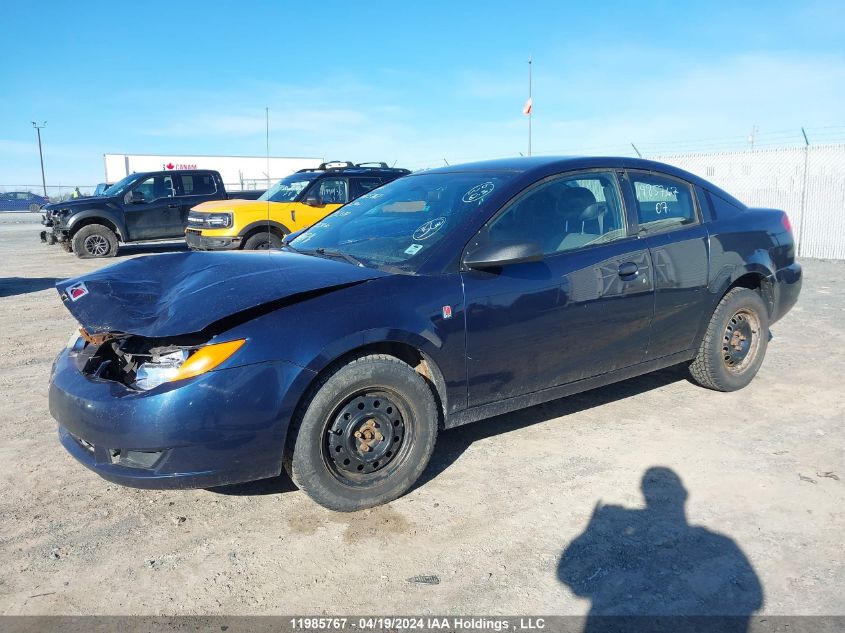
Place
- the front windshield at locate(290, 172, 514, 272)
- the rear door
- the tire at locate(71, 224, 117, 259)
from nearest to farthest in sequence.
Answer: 1. the front windshield at locate(290, 172, 514, 272)
2. the rear door
3. the tire at locate(71, 224, 117, 259)

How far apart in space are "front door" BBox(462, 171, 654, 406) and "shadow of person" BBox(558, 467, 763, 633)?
0.85m

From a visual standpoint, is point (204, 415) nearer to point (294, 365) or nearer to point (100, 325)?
point (294, 365)

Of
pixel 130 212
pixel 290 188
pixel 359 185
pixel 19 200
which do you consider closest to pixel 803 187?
pixel 359 185

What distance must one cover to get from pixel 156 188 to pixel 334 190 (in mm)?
5556

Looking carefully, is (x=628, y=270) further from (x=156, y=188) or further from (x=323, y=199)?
(x=156, y=188)

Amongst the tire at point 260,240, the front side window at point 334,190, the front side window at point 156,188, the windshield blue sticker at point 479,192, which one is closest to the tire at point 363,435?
the windshield blue sticker at point 479,192

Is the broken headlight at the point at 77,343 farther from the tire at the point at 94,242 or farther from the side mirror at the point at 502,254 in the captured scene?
the tire at the point at 94,242

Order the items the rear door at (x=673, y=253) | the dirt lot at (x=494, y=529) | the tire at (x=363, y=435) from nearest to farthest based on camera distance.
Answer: the dirt lot at (x=494, y=529) < the tire at (x=363, y=435) < the rear door at (x=673, y=253)

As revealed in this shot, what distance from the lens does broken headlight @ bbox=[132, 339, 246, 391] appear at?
274 cm

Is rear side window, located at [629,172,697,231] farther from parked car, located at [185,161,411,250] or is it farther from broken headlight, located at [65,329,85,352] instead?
parked car, located at [185,161,411,250]

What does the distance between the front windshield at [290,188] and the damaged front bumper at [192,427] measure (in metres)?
→ 8.92

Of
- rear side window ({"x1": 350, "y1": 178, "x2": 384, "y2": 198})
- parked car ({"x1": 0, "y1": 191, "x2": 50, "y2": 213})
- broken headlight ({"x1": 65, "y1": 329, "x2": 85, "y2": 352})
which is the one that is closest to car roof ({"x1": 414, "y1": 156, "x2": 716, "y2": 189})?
broken headlight ({"x1": 65, "y1": 329, "x2": 85, "y2": 352})

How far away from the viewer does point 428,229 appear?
3643 mm

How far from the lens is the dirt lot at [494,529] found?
2568mm
